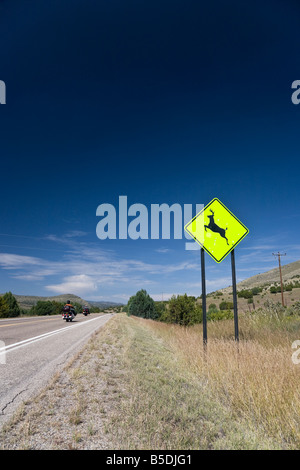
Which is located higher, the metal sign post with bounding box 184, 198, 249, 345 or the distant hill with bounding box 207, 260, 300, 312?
the metal sign post with bounding box 184, 198, 249, 345

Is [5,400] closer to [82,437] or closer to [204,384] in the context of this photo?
[82,437]

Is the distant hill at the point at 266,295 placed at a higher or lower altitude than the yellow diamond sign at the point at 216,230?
lower

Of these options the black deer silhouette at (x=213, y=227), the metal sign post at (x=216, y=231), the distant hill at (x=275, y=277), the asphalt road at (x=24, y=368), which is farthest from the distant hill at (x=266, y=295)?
the asphalt road at (x=24, y=368)

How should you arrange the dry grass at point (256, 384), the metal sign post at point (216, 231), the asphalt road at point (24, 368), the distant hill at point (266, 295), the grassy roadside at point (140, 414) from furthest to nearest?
the distant hill at point (266, 295) < the metal sign post at point (216, 231) < the asphalt road at point (24, 368) < the dry grass at point (256, 384) < the grassy roadside at point (140, 414)

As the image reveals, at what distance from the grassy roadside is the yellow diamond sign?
9.42 feet

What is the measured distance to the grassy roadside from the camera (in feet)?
8.18

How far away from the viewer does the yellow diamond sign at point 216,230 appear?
6809 mm

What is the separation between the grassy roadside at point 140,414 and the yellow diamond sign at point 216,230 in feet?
9.42

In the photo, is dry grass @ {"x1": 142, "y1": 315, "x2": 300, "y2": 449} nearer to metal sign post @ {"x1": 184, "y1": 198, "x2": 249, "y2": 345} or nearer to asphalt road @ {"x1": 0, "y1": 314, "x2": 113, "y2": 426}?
metal sign post @ {"x1": 184, "y1": 198, "x2": 249, "y2": 345}

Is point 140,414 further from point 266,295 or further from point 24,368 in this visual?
point 266,295

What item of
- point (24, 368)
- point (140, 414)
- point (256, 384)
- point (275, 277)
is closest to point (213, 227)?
point (256, 384)

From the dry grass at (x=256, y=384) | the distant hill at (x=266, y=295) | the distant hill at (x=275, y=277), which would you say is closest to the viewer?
the dry grass at (x=256, y=384)

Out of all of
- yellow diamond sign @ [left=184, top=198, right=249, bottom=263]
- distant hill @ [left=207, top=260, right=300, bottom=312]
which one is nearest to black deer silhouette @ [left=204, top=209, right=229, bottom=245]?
yellow diamond sign @ [left=184, top=198, right=249, bottom=263]

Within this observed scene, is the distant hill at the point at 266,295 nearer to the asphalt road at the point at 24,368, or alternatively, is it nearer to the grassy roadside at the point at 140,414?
the grassy roadside at the point at 140,414
